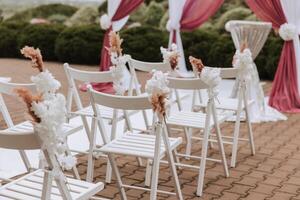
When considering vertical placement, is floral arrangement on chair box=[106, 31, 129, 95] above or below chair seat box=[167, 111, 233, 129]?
above

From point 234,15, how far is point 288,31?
526 cm

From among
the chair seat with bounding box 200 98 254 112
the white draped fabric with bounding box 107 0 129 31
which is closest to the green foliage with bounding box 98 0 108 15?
A: the white draped fabric with bounding box 107 0 129 31

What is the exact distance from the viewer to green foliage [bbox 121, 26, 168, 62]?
1086 centimetres

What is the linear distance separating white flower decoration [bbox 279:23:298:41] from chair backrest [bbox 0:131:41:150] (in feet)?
16.1

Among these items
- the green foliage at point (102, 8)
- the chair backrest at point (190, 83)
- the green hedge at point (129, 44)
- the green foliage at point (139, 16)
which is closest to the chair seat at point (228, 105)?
the chair backrest at point (190, 83)

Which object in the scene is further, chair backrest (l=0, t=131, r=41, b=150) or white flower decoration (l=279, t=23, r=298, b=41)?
white flower decoration (l=279, t=23, r=298, b=41)

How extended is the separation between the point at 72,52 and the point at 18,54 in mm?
1612

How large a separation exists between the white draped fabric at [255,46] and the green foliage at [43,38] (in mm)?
5888

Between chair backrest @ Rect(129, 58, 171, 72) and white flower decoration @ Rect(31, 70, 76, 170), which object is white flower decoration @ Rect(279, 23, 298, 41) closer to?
chair backrest @ Rect(129, 58, 171, 72)

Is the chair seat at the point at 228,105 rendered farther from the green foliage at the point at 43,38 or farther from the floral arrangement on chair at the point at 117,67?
the green foliage at the point at 43,38

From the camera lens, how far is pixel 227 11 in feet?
41.2

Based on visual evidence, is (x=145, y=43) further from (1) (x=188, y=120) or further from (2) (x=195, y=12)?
(1) (x=188, y=120)

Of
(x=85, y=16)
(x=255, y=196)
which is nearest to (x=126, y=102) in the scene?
(x=255, y=196)

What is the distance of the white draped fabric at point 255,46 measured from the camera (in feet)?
22.1
